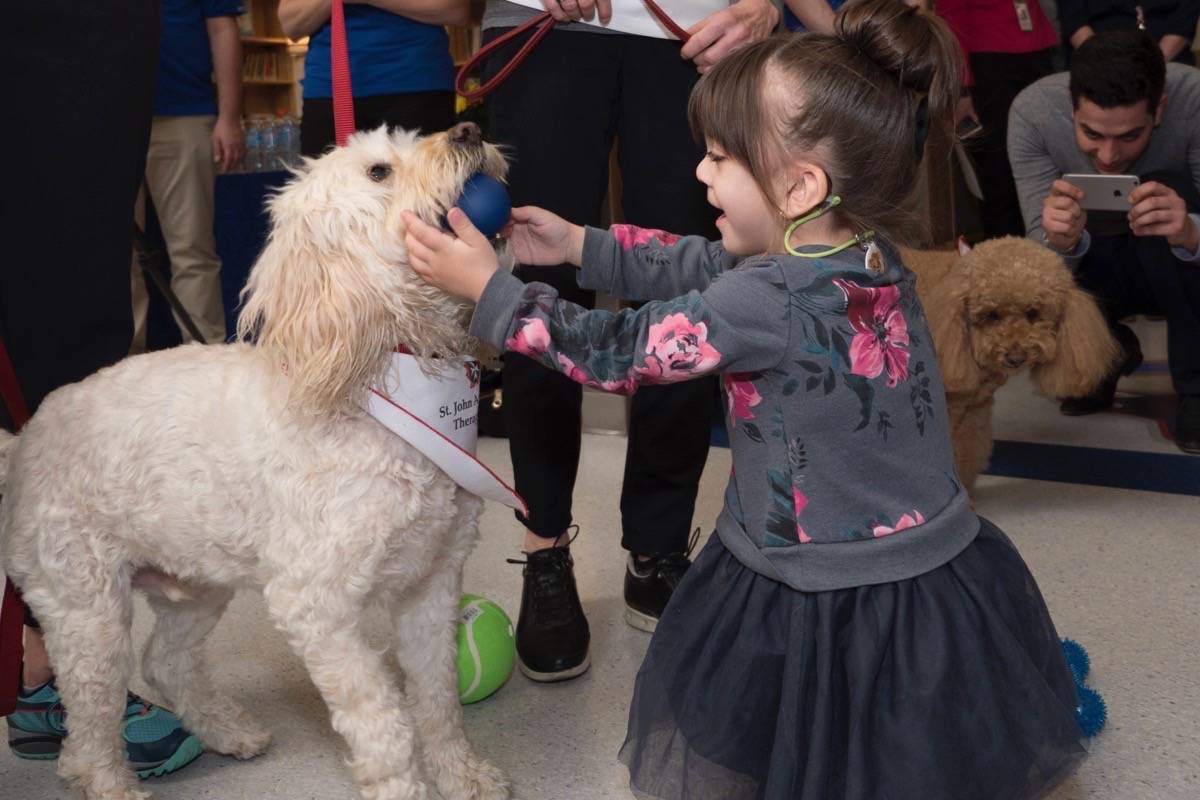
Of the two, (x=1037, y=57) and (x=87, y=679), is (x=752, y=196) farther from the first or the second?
(x=1037, y=57)

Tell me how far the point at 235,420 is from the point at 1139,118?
272 centimetres

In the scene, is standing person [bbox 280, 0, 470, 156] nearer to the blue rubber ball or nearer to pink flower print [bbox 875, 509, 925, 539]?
the blue rubber ball

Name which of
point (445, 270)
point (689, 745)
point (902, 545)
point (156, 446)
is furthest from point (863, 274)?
point (156, 446)

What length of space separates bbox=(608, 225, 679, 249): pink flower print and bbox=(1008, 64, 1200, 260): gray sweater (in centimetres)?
209

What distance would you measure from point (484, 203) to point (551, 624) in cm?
93

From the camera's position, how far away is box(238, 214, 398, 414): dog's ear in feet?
4.63

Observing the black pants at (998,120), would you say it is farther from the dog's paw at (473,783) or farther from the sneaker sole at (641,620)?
the dog's paw at (473,783)

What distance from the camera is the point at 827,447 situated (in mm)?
1426

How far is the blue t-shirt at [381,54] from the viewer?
2.76m

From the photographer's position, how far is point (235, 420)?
1532mm

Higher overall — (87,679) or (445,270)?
(445,270)

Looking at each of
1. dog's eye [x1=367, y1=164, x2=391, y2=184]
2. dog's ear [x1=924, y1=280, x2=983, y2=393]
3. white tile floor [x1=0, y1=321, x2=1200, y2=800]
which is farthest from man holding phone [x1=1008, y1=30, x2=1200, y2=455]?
dog's eye [x1=367, y1=164, x2=391, y2=184]

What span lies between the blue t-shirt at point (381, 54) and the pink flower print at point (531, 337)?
1624mm

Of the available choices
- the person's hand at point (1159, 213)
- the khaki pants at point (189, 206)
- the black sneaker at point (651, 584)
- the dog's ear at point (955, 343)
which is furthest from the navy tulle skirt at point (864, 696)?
the khaki pants at point (189, 206)
